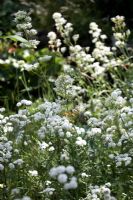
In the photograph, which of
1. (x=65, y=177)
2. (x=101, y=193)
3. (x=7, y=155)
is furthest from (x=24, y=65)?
(x=65, y=177)

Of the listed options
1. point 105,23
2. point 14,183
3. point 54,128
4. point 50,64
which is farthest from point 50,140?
point 105,23

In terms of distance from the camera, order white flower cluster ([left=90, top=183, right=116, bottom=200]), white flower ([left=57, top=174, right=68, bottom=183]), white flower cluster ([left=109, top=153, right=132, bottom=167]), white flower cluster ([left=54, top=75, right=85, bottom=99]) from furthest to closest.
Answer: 1. white flower cluster ([left=54, top=75, right=85, bottom=99])
2. white flower cluster ([left=109, top=153, right=132, bottom=167])
3. white flower cluster ([left=90, top=183, right=116, bottom=200])
4. white flower ([left=57, top=174, right=68, bottom=183])

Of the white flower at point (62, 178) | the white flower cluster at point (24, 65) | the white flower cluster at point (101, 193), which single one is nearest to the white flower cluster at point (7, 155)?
the white flower cluster at point (101, 193)

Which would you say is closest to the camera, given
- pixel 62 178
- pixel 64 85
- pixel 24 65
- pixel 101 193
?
pixel 62 178

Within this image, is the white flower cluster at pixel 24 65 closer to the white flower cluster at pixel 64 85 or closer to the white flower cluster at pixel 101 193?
the white flower cluster at pixel 64 85

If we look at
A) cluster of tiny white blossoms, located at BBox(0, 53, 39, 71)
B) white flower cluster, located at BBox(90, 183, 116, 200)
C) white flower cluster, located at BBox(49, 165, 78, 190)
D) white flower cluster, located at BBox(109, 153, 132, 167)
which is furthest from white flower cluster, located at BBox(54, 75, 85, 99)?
white flower cluster, located at BBox(49, 165, 78, 190)

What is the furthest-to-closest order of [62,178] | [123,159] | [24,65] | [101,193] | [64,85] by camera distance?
[24,65], [64,85], [123,159], [101,193], [62,178]

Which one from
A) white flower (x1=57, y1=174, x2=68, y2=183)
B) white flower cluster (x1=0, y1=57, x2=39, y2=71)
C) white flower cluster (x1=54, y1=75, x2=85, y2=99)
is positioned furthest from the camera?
white flower cluster (x1=0, y1=57, x2=39, y2=71)

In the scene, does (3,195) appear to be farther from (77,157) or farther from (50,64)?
(50,64)

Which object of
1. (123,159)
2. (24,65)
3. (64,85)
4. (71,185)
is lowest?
(71,185)

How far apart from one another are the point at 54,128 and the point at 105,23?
15.0 feet

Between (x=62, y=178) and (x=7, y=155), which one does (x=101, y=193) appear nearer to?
(x=62, y=178)

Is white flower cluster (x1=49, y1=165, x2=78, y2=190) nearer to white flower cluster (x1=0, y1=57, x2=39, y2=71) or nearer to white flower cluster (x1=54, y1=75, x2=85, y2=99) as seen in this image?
white flower cluster (x1=54, y1=75, x2=85, y2=99)

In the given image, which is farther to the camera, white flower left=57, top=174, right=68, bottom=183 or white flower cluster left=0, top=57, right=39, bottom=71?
white flower cluster left=0, top=57, right=39, bottom=71
